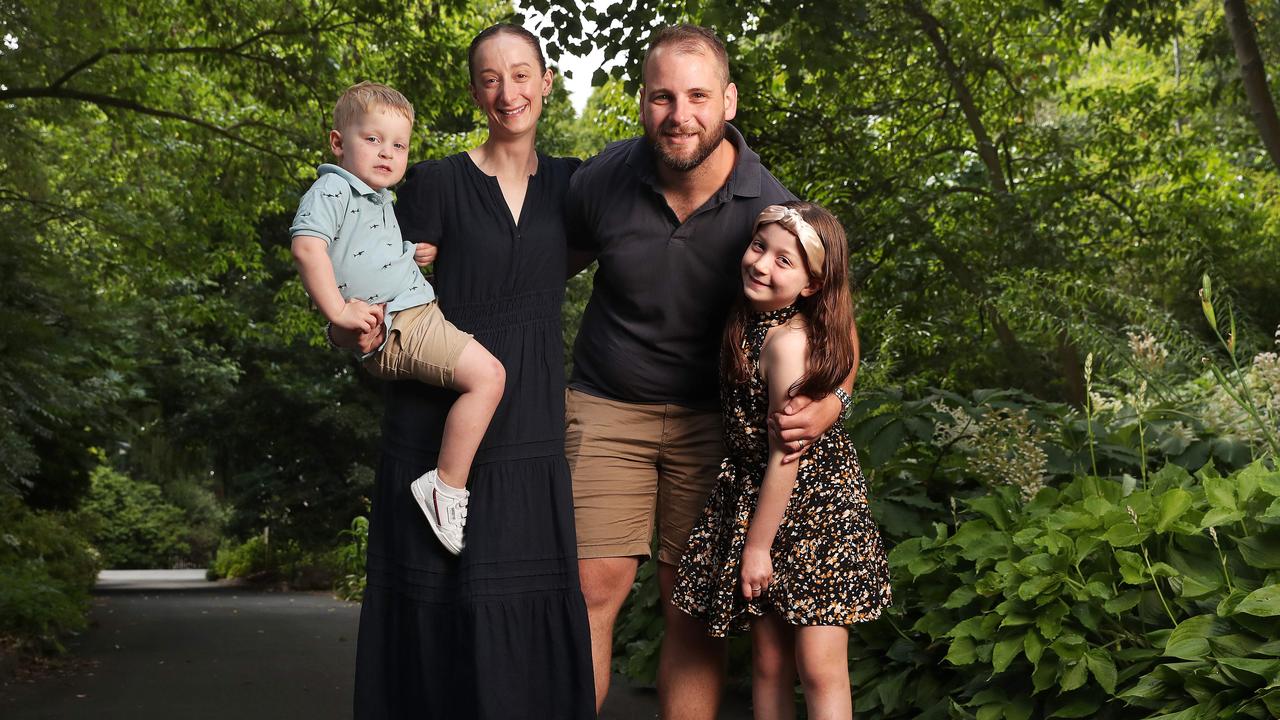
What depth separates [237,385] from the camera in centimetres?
2408

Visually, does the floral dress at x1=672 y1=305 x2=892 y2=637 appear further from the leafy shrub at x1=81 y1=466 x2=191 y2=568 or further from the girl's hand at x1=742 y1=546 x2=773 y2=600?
the leafy shrub at x1=81 y1=466 x2=191 y2=568

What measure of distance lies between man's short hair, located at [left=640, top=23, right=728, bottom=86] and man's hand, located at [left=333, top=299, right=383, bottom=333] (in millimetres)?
1010

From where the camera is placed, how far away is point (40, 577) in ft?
33.5

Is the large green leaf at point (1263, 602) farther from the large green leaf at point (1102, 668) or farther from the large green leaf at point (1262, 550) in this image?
the large green leaf at point (1102, 668)

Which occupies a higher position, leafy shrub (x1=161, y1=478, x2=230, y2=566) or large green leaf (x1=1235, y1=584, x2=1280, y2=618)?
leafy shrub (x1=161, y1=478, x2=230, y2=566)

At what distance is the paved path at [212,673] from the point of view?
6.73 m

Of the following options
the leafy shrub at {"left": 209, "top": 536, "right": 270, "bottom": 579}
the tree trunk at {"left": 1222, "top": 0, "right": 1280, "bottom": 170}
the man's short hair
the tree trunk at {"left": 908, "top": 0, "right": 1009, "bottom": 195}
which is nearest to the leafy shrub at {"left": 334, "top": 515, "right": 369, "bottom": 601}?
the leafy shrub at {"left": 209, "top": 536, "right": 270, "bottom": 579}

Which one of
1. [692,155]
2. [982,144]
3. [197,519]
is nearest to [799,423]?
[692,155]

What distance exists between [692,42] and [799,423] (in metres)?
1.10

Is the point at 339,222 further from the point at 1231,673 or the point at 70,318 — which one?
the point at 70,318

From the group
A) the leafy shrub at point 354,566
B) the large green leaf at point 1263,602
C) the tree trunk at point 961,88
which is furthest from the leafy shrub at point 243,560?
the large green leaf at point 1263,602

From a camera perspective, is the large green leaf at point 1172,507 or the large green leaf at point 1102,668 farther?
the large green leaf at point 1172,507

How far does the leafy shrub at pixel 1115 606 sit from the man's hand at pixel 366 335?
6.89 feet

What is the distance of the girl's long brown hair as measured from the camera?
10.5 ft
